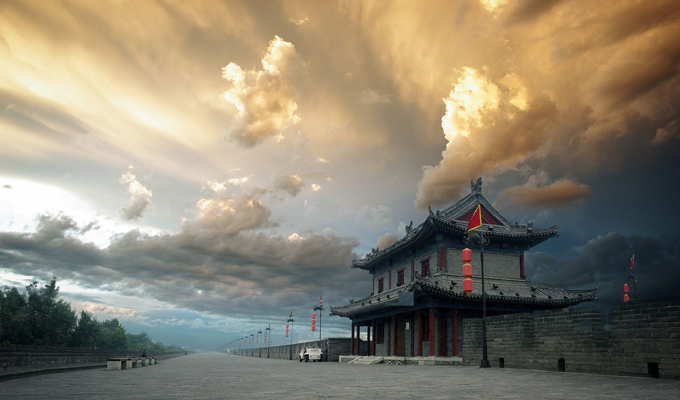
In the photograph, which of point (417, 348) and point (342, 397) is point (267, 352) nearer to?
point (417, 348)

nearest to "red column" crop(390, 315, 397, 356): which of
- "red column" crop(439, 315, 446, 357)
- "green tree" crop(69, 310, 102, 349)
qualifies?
"red column" crop(439, 315, 446, 357)

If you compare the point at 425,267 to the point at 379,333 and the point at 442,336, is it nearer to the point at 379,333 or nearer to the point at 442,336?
the point at 442,336

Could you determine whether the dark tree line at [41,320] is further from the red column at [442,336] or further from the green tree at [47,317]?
Result: the red column at [442,336]

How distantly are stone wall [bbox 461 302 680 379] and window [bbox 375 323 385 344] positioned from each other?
20232mm

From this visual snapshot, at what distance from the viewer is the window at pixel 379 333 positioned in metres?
44.6

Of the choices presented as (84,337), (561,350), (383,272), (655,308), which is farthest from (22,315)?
(655,308)

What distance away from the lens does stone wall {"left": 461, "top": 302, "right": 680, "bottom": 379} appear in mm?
15039

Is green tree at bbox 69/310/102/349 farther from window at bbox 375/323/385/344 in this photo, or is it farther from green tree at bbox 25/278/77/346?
window at bbox 375/323/385/344

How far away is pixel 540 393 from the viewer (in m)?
10.2

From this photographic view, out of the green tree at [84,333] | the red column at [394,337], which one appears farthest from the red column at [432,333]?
the green tree at [84,333]

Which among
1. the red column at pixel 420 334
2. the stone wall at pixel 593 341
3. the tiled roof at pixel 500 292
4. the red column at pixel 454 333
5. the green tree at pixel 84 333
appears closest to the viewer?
the stone wall at pixel 593 341

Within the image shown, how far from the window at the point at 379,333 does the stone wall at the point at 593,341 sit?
20.2m

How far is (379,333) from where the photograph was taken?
149ft

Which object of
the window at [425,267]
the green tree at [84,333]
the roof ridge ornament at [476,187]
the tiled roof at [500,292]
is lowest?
A: the green tree at [84,333]
